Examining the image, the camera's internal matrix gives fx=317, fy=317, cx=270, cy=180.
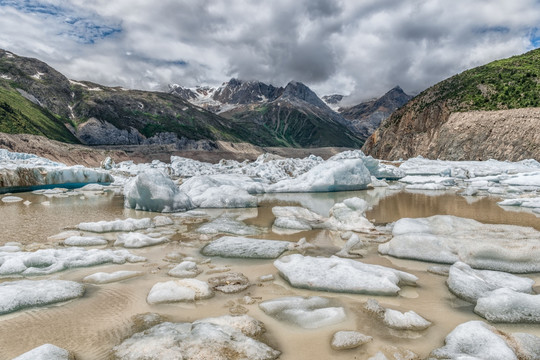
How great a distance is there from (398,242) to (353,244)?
1.00 m

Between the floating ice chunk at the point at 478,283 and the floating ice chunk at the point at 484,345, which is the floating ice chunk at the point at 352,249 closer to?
the floating ice chunk at the point at 478,283

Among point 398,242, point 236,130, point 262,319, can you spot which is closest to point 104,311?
point 262,319

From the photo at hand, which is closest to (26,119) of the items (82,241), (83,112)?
(83,112)

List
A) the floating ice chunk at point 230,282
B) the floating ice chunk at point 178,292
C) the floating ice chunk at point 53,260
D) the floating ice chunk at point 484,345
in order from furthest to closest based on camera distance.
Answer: the floating ice chunk at point 53,260, the floating ice chunk at point 230,282, the floating ice chunk at point 178,292, the floating ice chunk at point 484,345

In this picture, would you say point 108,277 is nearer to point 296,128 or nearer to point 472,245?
point 472,245

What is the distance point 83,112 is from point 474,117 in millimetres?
90182

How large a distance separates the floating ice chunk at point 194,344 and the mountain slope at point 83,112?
64185 mm

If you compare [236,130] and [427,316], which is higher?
[236,130]

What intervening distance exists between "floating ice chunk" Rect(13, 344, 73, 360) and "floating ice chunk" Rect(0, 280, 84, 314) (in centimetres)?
157

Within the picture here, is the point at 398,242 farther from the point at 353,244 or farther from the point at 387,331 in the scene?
the point at 387,331

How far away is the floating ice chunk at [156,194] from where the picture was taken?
13203mm

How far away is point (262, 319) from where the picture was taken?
13.5 feet

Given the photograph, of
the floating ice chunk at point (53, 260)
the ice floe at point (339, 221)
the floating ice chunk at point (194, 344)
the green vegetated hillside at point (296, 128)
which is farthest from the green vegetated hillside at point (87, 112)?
the floating ice chunk at point (194, 344)

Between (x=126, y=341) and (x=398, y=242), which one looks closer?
(x=126, y=341)
